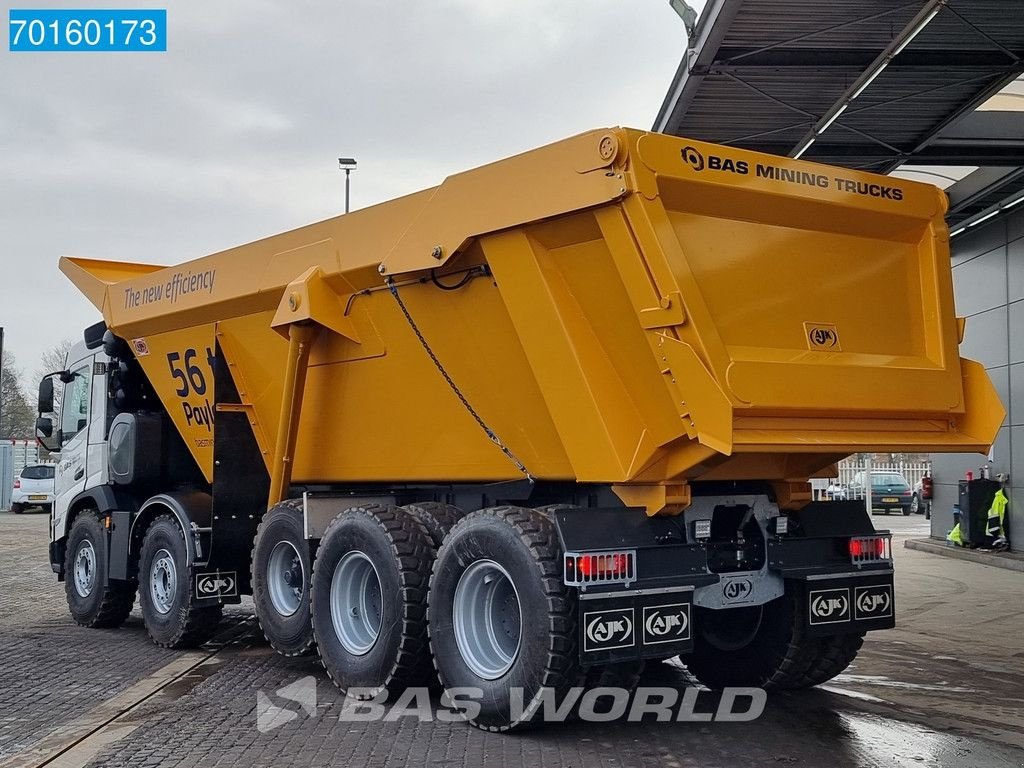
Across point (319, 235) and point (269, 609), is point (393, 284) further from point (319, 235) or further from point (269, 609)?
point (269, 609)

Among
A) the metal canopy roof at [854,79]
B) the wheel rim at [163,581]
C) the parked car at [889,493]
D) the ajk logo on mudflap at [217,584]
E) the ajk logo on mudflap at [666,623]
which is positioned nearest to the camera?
the ajk logo on mudflap at [666,623]

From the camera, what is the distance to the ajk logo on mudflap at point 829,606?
689 centimetres

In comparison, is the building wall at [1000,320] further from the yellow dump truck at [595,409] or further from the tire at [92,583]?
the tire at [92,583]

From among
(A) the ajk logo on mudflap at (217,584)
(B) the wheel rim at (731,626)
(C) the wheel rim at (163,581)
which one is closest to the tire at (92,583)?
(C) the wheel rim at (163,581)

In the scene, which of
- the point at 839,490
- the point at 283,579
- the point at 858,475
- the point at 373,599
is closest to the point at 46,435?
the point at 283,579

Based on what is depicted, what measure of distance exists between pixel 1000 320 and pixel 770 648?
41.1 feet

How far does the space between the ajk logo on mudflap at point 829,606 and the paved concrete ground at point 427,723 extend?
1.93 ft

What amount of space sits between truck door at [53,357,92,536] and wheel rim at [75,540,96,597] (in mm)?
578

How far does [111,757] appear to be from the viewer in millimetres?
5859

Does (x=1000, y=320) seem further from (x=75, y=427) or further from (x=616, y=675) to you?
(x=75, y=427)

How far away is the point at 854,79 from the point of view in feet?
37.8

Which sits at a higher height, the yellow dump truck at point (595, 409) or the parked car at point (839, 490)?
the yellow dump truck at point (595, 409)

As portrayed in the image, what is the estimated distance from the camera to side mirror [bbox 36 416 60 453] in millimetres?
11969

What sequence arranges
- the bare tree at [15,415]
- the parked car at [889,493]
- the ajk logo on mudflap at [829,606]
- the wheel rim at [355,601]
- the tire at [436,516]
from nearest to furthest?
the ajk logo on mudflap at [829,606] → the tire at [436,516] → the wheel rim at [355,601] → the parked car at [889,493] → the bare tree at [15,415]
